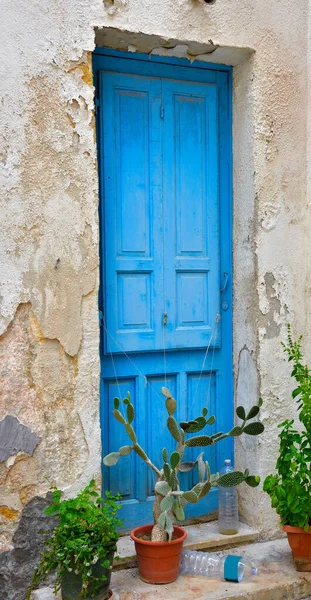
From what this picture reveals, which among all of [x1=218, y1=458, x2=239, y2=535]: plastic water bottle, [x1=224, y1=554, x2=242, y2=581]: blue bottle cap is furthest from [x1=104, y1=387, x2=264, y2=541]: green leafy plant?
[x1=218, y1=458, x2=239, y2=535]: plastic water bottle

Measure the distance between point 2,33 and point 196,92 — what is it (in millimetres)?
1199

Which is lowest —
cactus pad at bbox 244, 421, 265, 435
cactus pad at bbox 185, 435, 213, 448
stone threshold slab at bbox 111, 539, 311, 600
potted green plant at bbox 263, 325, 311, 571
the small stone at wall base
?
stone threshold slab at bbox 111, 539, 311, 600

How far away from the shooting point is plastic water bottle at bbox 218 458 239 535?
11.7ft

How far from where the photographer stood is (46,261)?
10.0 ft

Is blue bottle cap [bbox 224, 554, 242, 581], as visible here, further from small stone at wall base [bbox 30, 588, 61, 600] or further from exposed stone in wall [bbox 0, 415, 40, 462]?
exposed stone in wall [bbox 0, 415, 40, 462]

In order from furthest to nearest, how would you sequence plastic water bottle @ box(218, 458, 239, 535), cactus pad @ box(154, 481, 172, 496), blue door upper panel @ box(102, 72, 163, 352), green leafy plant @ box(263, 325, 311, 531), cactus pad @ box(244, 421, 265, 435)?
plastic water bottle @ box(218, 458, 239, 535) → blue door upper panel @ box(102, 72, 163, 352) → cactus pad @ box(244, 421, 265, 435) → green leafy plant @ box(263, 325, 311, 531) → cactus pad @ box(154, 481, 172, 496)

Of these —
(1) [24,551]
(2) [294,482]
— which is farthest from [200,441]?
(1) [24,551]

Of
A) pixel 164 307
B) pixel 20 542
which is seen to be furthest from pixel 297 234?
pixel 20 542

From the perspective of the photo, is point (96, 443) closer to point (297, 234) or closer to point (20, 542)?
point (20, 542)

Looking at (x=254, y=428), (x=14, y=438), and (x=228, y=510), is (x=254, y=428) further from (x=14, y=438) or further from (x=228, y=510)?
(x=14, y=438)

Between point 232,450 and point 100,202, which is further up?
point 100,202

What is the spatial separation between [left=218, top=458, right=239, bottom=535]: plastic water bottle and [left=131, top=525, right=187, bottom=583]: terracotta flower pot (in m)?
0.50

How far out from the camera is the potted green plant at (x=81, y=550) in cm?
276

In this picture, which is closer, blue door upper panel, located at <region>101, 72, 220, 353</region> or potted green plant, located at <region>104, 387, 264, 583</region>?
potted green plant, located at <region>104, 387, 264, 583</region>
